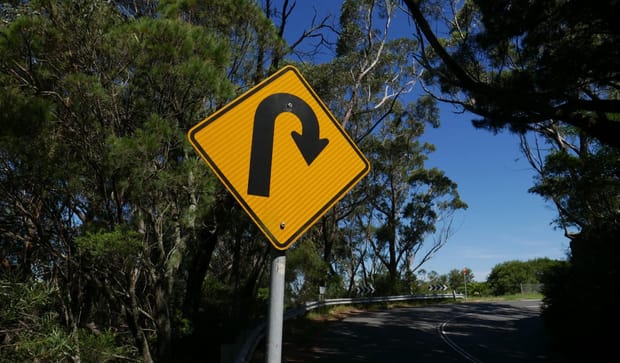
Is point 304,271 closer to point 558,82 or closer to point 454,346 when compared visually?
point 454,346

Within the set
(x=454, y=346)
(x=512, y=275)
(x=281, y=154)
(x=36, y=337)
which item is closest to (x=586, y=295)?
(x=454, y=346)

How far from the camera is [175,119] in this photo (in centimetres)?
771

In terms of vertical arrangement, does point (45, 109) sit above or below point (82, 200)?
above

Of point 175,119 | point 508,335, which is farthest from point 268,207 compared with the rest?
point 508,335

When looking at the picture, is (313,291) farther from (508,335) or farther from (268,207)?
(268,207)

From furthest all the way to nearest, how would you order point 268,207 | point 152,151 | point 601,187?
point 601,187
point 152,151
point 268,207

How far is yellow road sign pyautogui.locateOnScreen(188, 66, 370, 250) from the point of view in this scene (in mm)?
1778

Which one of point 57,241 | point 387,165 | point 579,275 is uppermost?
point 387,165

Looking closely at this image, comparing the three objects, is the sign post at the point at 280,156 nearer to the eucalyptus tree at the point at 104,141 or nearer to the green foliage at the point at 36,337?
the green foliage at the point at 36,337

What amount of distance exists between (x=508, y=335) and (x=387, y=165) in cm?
1588

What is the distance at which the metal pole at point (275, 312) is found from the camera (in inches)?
62.1

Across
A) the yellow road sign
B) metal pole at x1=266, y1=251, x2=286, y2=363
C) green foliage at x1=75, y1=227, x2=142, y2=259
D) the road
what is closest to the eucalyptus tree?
green foliage at x1=75, y1=227, x2=142, y2=259

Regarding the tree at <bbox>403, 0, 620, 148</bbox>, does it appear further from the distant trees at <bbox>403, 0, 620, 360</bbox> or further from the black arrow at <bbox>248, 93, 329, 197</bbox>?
the black arrow at <bbox>248, 93, 329, 197</bbox>

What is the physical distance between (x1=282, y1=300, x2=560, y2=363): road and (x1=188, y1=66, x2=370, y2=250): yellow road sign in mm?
7861
